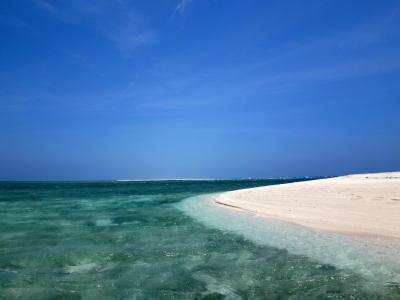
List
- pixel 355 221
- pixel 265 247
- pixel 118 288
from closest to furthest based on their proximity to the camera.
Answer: pixel 118 288 < pixel 265 247 < pixel 355 221

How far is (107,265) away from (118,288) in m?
1.43

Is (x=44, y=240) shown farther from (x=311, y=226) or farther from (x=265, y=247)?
(x=311, y=226)

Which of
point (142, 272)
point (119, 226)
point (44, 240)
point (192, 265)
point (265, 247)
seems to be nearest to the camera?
point (142, 272)

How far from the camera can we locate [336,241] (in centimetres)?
778

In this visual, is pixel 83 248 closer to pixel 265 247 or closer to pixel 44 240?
pixel 44 240

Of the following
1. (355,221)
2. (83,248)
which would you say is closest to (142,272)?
(83,248)

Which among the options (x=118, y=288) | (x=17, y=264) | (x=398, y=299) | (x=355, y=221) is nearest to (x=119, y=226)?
(x=17, y=264)

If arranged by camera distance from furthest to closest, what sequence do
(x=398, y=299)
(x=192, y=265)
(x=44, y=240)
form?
(x=44, y=240) → (x=192, y=265) → (x=398, y=299)

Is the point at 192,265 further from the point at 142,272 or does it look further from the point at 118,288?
the point at 118,288

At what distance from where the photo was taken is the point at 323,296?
454 cm

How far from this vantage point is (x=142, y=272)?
585cm

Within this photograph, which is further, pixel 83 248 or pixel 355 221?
pixel 355 221

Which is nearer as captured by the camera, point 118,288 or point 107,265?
point 118,288

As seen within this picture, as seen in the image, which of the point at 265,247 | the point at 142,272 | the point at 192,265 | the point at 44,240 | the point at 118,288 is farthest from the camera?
the point at 44,240
